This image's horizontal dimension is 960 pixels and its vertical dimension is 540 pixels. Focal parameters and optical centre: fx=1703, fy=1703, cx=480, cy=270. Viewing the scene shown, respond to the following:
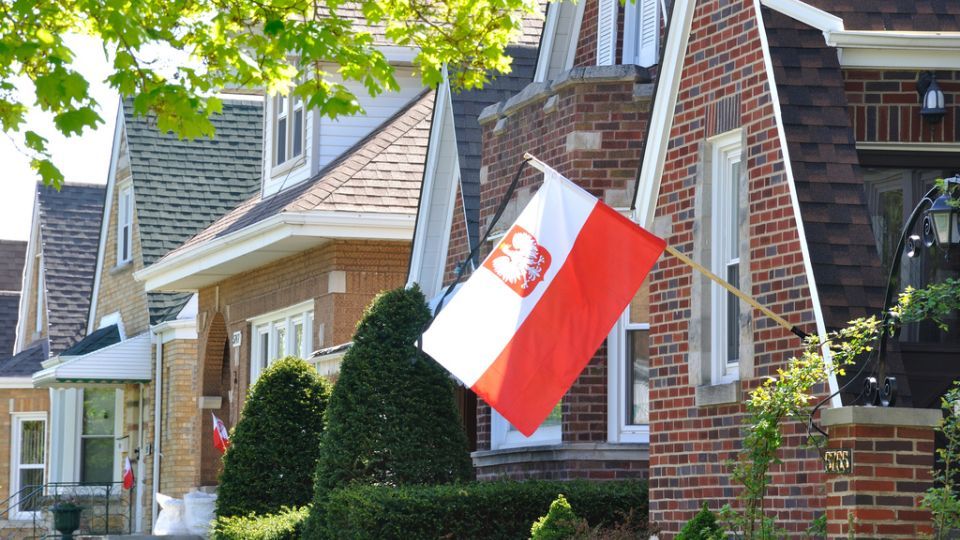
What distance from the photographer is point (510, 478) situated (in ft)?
54.0

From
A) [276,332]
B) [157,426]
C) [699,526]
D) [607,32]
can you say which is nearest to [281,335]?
[276,332]

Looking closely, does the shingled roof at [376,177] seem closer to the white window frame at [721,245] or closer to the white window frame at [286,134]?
the white window frame at [286,134]

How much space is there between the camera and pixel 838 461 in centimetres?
1018

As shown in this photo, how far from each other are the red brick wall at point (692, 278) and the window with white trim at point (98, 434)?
2155 cm

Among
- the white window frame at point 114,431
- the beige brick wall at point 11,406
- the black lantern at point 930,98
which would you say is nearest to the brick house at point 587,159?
the black lantern at point 930,98

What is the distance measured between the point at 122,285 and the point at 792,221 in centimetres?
2216

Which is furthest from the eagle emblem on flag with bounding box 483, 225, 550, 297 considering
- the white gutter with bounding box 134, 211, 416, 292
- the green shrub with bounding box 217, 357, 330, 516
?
the white gutter with bounding box 134, 211, 416, 292

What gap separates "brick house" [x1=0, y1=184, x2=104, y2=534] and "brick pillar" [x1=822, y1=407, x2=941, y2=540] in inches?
1037

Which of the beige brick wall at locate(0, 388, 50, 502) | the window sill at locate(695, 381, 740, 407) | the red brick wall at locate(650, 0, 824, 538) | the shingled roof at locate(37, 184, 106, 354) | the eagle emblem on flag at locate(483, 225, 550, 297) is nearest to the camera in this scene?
the eagle emblem on flag at locate(483, 225, 550, 297)

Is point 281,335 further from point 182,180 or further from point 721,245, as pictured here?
point 721,245

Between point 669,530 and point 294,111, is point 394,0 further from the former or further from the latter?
point 294,111

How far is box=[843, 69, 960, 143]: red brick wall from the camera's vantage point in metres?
11.8

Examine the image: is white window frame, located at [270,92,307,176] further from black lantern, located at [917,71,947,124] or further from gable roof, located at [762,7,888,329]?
black lantern, located at [917,71,947,124]

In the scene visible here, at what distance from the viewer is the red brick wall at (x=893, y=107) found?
11.8 metres
